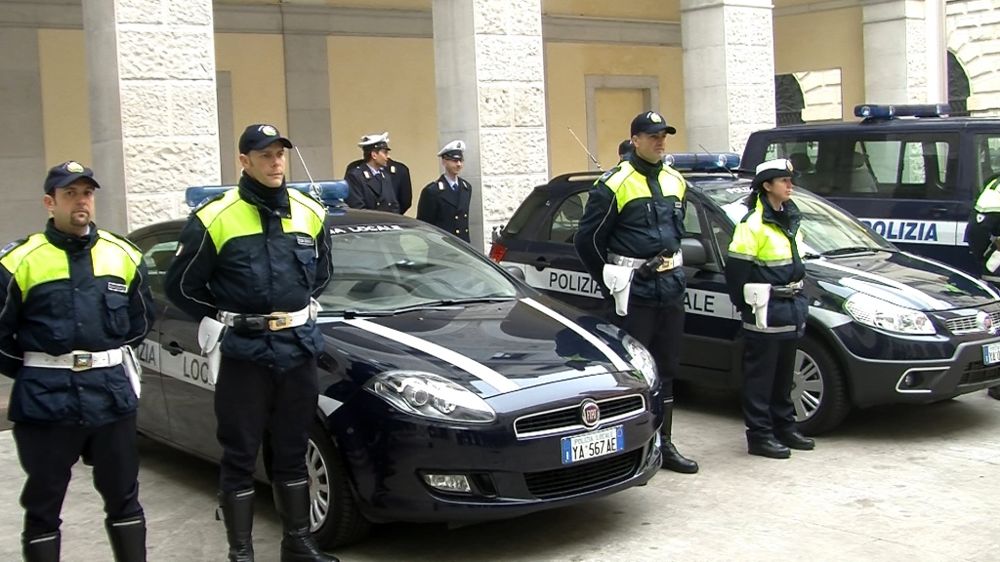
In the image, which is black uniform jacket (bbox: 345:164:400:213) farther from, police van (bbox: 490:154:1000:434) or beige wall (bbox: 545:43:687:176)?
beige wall (bbox: 545:43:687:176)

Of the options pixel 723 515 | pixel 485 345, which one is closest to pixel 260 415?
pixel 485 345

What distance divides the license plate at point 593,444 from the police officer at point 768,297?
1.82 m

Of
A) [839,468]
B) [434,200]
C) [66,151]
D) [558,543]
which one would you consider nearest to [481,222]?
[434,200]

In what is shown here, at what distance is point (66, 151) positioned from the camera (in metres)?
13.1

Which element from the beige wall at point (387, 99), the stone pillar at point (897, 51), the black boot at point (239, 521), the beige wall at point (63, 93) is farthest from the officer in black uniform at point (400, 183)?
the stone pillar at point (897, 51)

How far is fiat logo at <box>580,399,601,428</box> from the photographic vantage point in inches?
215

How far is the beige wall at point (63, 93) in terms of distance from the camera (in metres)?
12.9

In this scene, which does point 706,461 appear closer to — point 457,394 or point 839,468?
point 839,468

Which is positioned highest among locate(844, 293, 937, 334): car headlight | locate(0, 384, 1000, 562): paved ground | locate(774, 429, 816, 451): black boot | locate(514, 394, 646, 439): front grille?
locate(844, 293, 937, 334): car headlight

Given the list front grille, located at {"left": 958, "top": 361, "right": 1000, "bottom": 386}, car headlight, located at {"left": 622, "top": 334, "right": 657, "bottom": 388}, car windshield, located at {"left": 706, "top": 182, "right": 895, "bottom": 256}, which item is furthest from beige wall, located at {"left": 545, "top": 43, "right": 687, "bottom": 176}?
car headlight, located at {"left": 622, "top": 334, "right": 657, "bottom": 388}

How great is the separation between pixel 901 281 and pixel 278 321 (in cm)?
423

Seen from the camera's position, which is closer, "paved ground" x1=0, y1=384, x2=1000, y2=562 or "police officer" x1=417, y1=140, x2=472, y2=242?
"paved ground" x1=0, y1=384, x2=1000, y2=562

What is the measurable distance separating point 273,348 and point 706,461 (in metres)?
3.03

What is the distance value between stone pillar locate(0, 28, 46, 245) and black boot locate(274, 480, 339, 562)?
8.47 m
